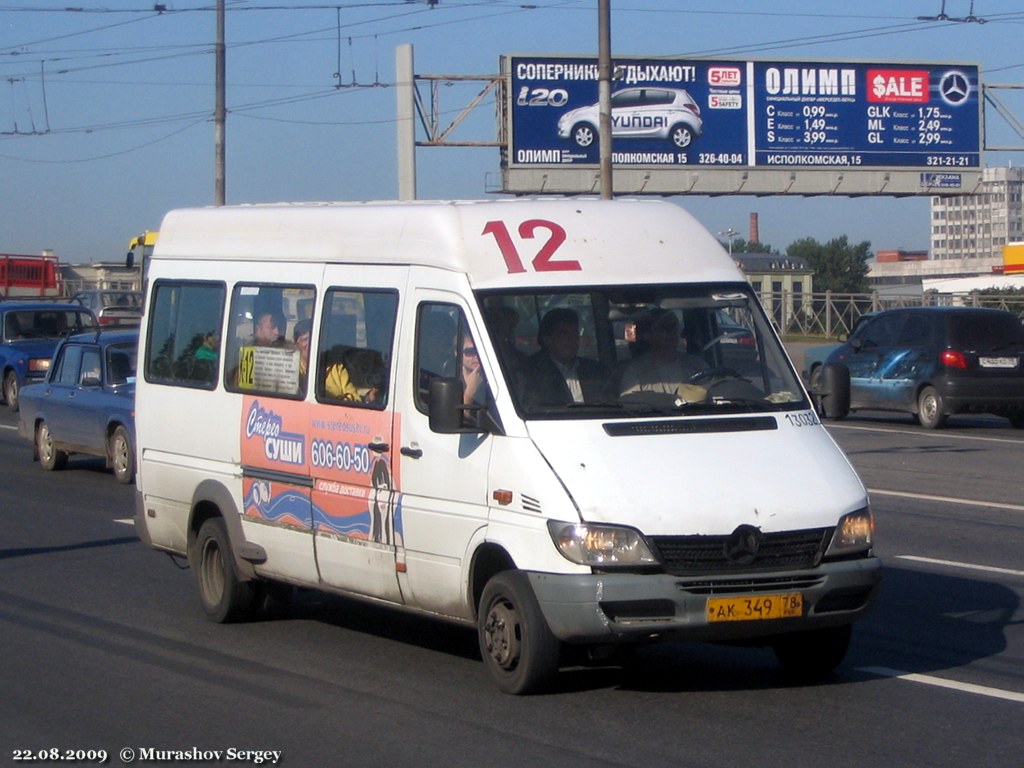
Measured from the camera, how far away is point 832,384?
338 inches

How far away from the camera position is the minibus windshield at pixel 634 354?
7.26 meters

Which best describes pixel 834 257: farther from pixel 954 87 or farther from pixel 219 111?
pixel 219 111

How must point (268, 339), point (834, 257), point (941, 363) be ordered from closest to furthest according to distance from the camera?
1. point (268, 339)
2. point (941, 363)
3. point (834, 257)

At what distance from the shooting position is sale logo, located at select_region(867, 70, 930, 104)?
48594 mm

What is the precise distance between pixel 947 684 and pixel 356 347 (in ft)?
11.1

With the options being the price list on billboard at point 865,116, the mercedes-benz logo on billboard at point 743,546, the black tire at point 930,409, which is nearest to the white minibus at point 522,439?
the mercedes-benz logo on billboard at point 743,546

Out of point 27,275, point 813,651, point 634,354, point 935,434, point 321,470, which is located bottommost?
point 813,651

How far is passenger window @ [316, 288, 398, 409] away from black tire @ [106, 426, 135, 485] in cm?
891

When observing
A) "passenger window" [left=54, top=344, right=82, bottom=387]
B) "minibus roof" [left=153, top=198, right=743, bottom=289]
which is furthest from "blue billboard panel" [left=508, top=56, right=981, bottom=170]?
"minibus roof" [left=153, top=198, right=743, bottom=289]

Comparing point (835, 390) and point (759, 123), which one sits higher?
point (759, 123)

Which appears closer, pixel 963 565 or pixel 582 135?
pixel 963 565

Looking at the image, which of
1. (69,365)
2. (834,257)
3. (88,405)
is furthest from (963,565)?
(834,257)

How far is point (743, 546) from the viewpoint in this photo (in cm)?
671

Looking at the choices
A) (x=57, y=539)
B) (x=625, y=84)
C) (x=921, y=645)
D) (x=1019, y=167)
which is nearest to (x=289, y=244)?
(x=921, y=645)
